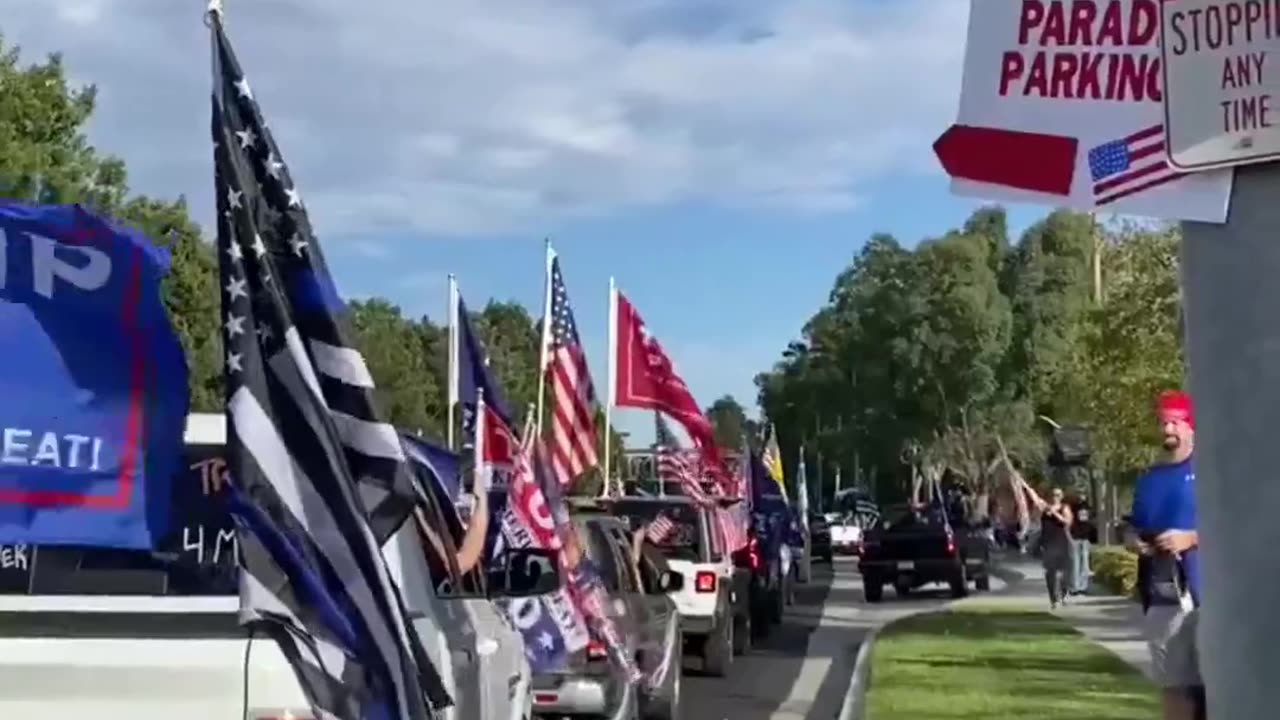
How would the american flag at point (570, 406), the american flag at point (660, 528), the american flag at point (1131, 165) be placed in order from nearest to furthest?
the american flag at point (1131, 165)
the american flag at point (570, 406)
the american flag at point (660, 528)

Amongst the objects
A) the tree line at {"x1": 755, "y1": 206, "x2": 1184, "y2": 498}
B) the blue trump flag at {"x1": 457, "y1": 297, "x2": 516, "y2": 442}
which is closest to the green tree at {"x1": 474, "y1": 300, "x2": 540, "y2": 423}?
the tree line at {"x1": 755, "y1": 206, "x2": 1184, "y2": 498}

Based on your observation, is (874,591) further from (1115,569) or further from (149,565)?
(149,565)

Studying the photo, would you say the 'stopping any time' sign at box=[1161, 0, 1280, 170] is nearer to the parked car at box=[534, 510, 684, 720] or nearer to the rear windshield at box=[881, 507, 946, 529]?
the parked car at box=[534, 510, 684, 720]

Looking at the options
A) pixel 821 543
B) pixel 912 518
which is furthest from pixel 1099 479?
pixel 821 543

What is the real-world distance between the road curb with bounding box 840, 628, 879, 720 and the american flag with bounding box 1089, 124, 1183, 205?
10236 mm

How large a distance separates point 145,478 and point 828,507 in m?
90.1

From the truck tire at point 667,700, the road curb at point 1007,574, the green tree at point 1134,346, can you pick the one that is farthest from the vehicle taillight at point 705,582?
the road curb at point 1007,574

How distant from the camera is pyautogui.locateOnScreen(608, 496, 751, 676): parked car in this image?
62.2 ft

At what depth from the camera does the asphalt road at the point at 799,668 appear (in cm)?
1705

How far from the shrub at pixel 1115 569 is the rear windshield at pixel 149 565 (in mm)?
24281

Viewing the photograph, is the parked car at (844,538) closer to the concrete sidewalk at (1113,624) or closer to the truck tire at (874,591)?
the truck tire at (874,591)

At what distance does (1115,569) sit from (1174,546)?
1006 inches

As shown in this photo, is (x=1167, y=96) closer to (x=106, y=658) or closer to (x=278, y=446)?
(x=278, y=446)

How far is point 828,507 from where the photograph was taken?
94188 millimetres
